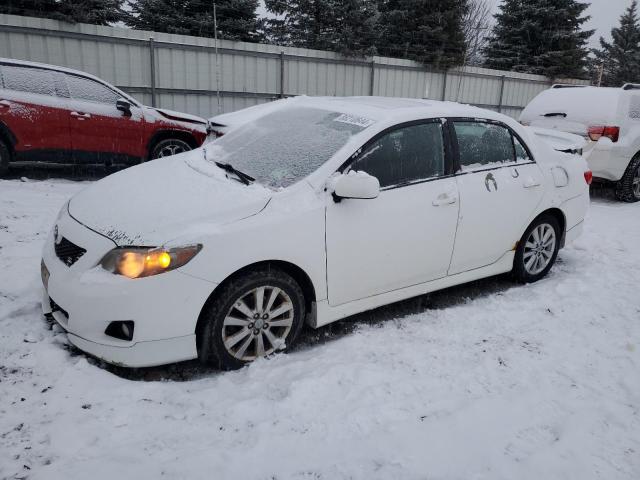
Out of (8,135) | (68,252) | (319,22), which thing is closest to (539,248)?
(68,252)

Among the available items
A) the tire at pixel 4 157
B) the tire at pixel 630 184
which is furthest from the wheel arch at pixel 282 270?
the tire at pixel 630 184

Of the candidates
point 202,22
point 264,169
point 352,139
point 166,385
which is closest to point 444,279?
point 352,139

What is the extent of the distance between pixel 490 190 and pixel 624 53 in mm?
40618

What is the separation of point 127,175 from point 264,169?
3.49ft

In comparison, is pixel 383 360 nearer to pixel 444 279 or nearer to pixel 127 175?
pixel 444 279

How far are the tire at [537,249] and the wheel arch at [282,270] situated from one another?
2156mm

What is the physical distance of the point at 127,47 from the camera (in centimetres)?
1146

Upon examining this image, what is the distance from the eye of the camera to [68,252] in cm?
309

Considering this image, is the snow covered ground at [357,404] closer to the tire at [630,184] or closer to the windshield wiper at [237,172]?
the windshield wiper at [237,172]

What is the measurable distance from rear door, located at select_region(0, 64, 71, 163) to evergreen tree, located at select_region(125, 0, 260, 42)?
9.60 metres

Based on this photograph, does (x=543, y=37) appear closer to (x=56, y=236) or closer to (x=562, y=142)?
(x=562, y=142)

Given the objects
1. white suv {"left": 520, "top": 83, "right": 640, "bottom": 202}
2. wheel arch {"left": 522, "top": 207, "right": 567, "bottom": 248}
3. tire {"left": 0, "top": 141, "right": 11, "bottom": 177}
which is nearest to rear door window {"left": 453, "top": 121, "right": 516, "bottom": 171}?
wheel arch {"left": 522, "top": 207, "right": 567, "bottom": 248}

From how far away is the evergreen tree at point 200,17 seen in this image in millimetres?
16172

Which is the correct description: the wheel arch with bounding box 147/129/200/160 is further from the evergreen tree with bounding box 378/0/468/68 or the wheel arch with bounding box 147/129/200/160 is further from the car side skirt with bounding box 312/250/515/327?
the evergreen tree with bounding box 378/0/468/68
